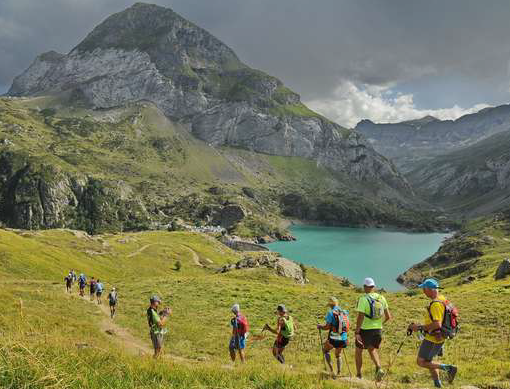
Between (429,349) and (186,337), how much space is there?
59.3 feet

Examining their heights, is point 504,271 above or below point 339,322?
below

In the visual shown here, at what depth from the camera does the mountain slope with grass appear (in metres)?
8.12

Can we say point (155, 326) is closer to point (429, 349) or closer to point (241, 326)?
point (241, 326)

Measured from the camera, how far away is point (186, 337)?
25609mm

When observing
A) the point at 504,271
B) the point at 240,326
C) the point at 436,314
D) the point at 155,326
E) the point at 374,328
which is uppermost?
the point at 436,314

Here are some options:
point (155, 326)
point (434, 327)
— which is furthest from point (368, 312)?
point (155, 326)

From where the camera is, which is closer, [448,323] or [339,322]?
[448,323]

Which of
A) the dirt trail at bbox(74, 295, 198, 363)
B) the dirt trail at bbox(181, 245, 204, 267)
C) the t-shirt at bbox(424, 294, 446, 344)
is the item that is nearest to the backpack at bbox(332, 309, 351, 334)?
the t-shirt at bbox(424, 294, 446, 344)

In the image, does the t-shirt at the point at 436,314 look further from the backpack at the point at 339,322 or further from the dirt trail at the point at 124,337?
the dirt trail at the point at 124,337

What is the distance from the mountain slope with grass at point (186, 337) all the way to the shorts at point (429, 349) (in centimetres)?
150

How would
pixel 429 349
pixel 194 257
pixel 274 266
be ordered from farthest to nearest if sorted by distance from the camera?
pixel 194 257, pixel 274 266, pixel 429 349

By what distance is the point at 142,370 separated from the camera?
28.3 ft

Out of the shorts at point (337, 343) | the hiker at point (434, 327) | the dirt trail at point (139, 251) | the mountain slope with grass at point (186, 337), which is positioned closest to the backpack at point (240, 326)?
the mountain slope with grass at point (186, 337)

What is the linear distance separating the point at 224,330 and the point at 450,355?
1533 centimetres
